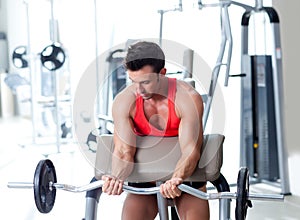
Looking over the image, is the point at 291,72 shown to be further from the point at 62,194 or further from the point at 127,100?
the point at 127,100

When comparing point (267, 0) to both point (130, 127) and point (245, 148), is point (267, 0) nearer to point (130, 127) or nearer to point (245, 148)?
point (245, 148)

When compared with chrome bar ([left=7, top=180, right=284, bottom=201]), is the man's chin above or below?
above

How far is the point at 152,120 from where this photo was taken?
6.43ft

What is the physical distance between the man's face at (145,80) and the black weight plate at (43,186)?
42 centimetres


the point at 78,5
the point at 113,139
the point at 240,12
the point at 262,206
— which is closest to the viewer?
the point at 113,139

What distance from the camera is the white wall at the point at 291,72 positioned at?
3561mm

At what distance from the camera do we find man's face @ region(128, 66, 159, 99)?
5.88 ft

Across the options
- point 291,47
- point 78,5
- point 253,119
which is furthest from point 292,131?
point 78,5

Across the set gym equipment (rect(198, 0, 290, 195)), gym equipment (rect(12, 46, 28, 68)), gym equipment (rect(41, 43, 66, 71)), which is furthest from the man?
gym equipment (rect(12, 46, 28, 68))

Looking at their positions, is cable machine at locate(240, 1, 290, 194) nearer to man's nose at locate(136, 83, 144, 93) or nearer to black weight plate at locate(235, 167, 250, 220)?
man's nose at locate(136, 83, 144, 93)

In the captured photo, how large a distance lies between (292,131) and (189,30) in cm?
116

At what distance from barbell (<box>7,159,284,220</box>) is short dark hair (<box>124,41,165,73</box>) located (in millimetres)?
418

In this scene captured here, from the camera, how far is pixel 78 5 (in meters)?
5.76

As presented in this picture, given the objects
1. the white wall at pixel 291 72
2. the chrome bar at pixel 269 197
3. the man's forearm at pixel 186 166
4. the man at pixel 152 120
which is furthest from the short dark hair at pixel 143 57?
the white wall at pixel 291 72
